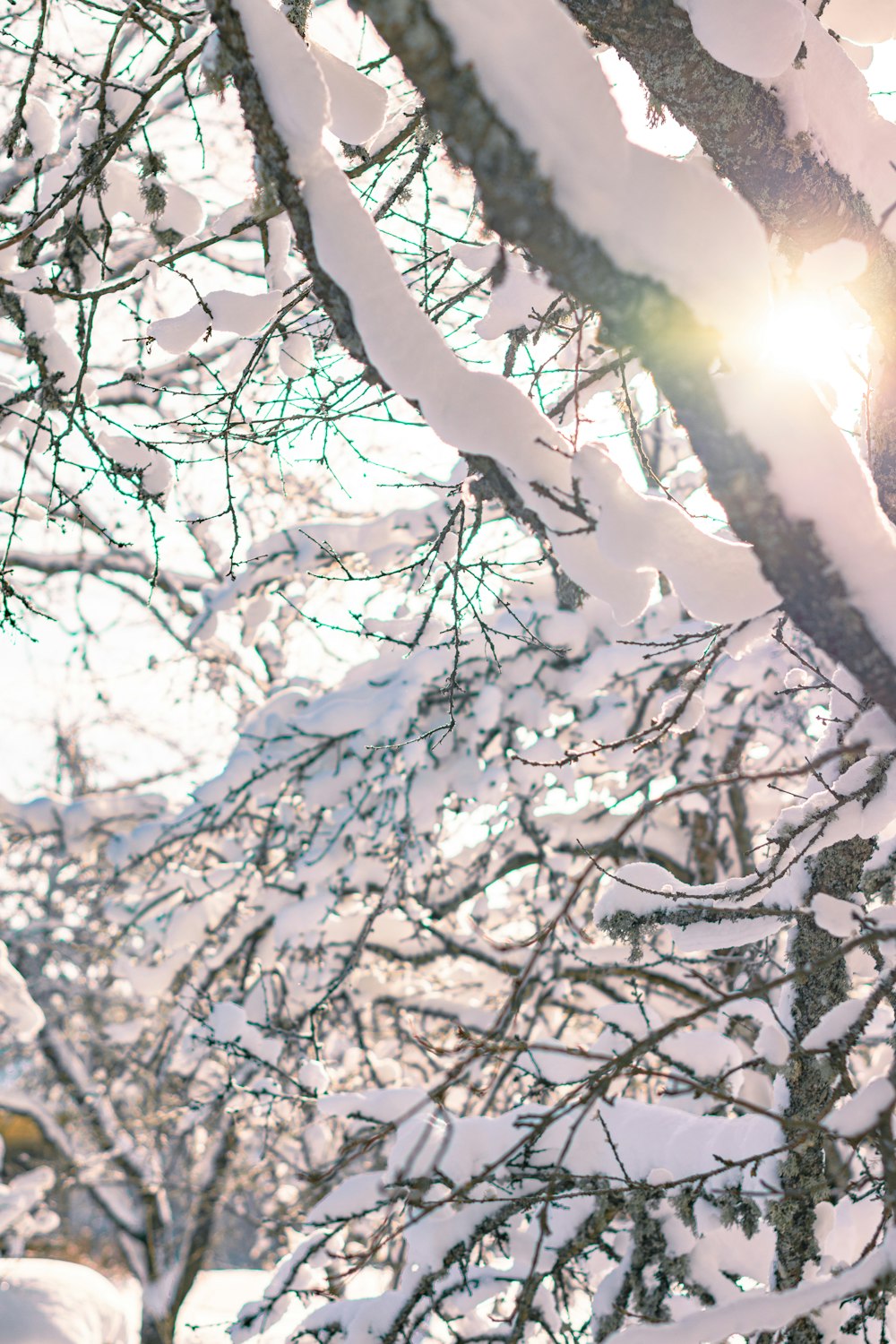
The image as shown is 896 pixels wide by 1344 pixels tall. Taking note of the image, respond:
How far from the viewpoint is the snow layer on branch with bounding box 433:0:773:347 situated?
41.4 inches

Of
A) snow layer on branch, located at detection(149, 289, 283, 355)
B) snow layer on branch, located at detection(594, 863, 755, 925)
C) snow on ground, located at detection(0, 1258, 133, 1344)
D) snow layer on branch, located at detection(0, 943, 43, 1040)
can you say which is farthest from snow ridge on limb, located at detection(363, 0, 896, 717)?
snow on ground, located at detection(0, 1258, 133, 1344)

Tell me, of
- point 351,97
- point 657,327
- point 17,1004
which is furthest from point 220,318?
point 17,1004

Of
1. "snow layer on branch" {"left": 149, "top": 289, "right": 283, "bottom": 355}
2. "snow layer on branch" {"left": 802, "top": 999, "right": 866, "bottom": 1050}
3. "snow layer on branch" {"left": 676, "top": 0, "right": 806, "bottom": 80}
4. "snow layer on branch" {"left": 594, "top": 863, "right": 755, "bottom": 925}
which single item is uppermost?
"snow layer on branch" {"left": 149, "top": 289, "right": 283, "bottom": 355}

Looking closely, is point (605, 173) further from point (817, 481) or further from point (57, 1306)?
point (57, 1306)

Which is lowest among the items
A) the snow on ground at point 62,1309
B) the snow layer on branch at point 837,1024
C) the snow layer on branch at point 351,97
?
the snow on ground at point 62,1309

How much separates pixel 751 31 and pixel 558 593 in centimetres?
124

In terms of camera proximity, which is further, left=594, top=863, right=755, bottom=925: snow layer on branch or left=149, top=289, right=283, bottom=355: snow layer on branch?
left=149, top=289, right=283, bottom=355: snow layer on branch

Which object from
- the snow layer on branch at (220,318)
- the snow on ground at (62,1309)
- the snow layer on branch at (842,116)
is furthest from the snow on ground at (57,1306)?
the snow layer on branch at (842,116)

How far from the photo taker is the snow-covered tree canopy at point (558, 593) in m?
1.13

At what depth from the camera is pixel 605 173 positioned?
1084 mm

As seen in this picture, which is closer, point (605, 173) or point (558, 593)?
point (605, 173)

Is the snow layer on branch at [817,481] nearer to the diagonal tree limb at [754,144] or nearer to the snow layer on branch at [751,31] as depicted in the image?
the snow layer on branch at [751,31]

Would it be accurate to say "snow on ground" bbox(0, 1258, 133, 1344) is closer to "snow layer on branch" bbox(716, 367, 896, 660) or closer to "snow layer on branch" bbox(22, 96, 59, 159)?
"snow layer on branch" bbox(22, 96, 59, 159)

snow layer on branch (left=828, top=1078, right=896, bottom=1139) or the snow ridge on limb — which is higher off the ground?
the snow ridge on limb
